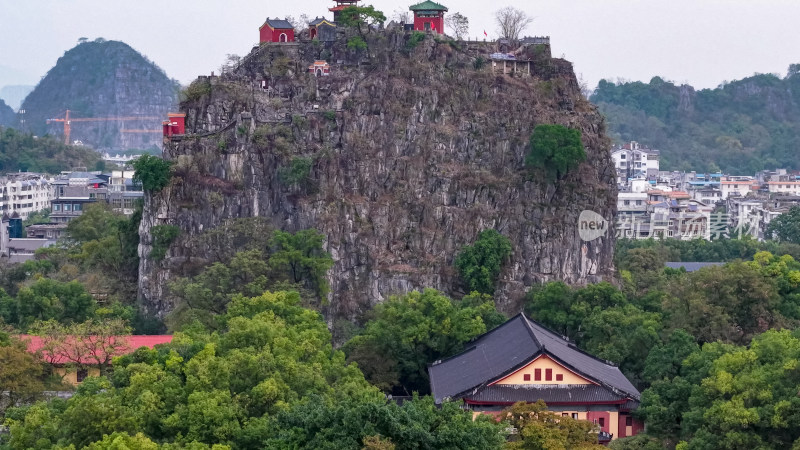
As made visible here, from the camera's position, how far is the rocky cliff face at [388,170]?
55.5 metres

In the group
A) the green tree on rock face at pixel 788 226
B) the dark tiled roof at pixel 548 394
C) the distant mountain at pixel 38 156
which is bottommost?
the dark tiled roof at pixel 548 394

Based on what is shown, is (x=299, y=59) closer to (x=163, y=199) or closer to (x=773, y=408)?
(x=163, y=199)

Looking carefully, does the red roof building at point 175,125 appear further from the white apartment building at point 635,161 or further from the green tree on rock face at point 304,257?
the white apartment building at point 635,161

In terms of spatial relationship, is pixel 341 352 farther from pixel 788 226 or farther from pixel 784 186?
pixel 784 186

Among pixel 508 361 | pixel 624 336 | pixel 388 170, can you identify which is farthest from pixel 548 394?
pixel 388 170

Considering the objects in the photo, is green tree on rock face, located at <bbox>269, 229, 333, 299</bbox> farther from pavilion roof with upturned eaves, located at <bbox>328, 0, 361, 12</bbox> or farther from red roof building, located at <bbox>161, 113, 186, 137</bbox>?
pavilion roof with upturned eaves, located at <bbox>328, 0, 361, 12</bbox>

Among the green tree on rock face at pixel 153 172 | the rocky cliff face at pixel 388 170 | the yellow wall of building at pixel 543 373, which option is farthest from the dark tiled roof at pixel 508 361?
the green tree on rock face at pixel 153 172

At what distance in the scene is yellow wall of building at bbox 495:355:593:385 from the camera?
4091 centimetres

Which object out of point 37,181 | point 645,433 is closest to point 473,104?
point 645,433

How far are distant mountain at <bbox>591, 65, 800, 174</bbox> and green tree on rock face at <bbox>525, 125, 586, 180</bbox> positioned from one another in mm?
92280

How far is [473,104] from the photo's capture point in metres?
58.7

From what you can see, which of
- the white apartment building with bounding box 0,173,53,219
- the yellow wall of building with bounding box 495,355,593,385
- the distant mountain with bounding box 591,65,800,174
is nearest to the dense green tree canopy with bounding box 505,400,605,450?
the yellow wall of building with bounding box 495,355,593,385

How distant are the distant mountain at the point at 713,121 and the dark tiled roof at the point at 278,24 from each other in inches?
3623

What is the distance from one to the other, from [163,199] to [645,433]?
25854 millimetres
